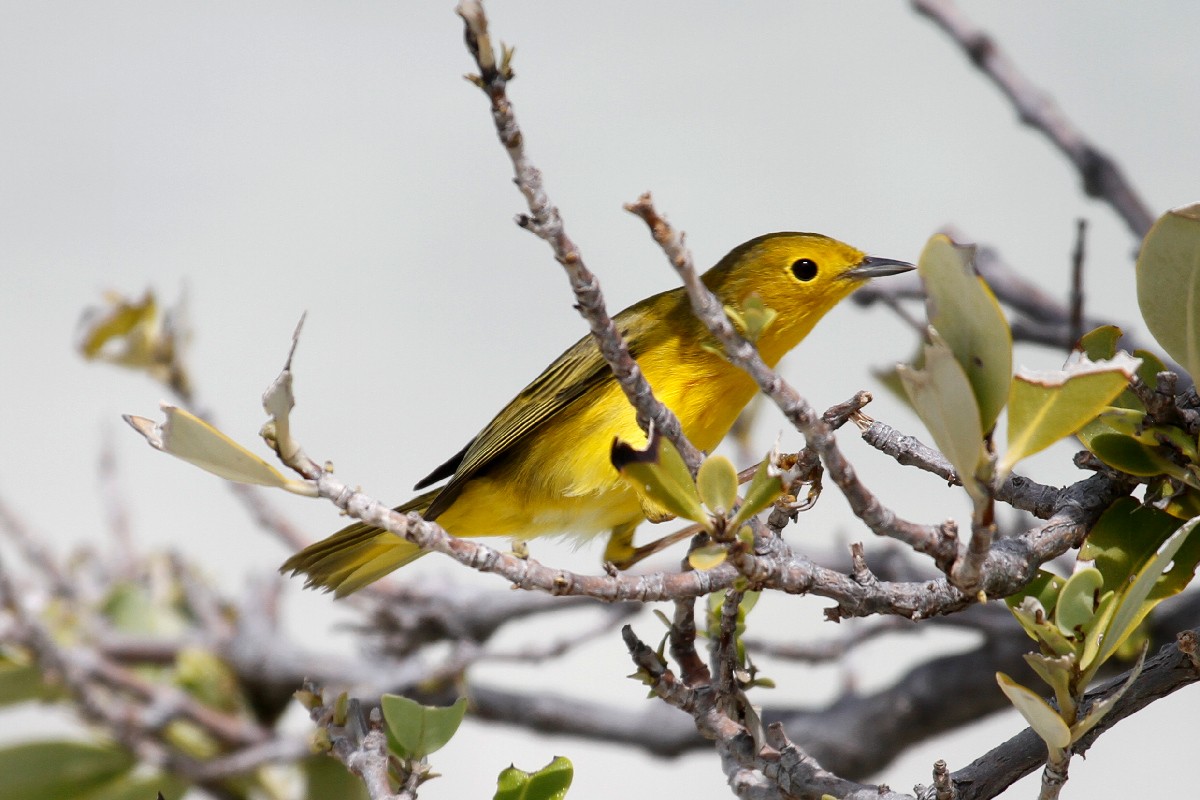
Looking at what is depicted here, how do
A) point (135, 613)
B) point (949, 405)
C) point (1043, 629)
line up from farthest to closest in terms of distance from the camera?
point (135, 613) < point (1043, 629) < point (949, 405)

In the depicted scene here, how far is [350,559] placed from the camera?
2.36 m

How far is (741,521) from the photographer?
119cm

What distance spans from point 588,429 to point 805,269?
65cm

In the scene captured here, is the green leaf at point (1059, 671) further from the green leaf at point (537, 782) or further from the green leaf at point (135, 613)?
the green leaf at point (135, 613)

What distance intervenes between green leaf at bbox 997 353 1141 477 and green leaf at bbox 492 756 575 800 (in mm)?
618

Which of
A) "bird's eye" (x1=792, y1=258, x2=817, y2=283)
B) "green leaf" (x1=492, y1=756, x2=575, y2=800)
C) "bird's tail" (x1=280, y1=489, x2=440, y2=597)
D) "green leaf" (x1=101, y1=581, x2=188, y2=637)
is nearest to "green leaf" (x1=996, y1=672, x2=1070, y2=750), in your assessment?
"green leaf" (x1=492, y1=756, x2=575, y2=800)

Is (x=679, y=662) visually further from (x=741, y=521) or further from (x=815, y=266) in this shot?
(x=815, y=266)

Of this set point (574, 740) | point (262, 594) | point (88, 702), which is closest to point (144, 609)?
point (262, 594)

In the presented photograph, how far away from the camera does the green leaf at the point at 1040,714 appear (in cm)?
111

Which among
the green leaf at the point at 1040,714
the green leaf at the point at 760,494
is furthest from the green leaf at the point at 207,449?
the green leaf at the point at 1040,714

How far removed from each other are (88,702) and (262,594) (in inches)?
30.1

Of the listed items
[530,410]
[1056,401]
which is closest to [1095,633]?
[1056,401]

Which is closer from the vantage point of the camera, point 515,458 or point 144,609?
point 515,458

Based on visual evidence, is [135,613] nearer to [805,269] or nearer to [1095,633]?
[805,269]
